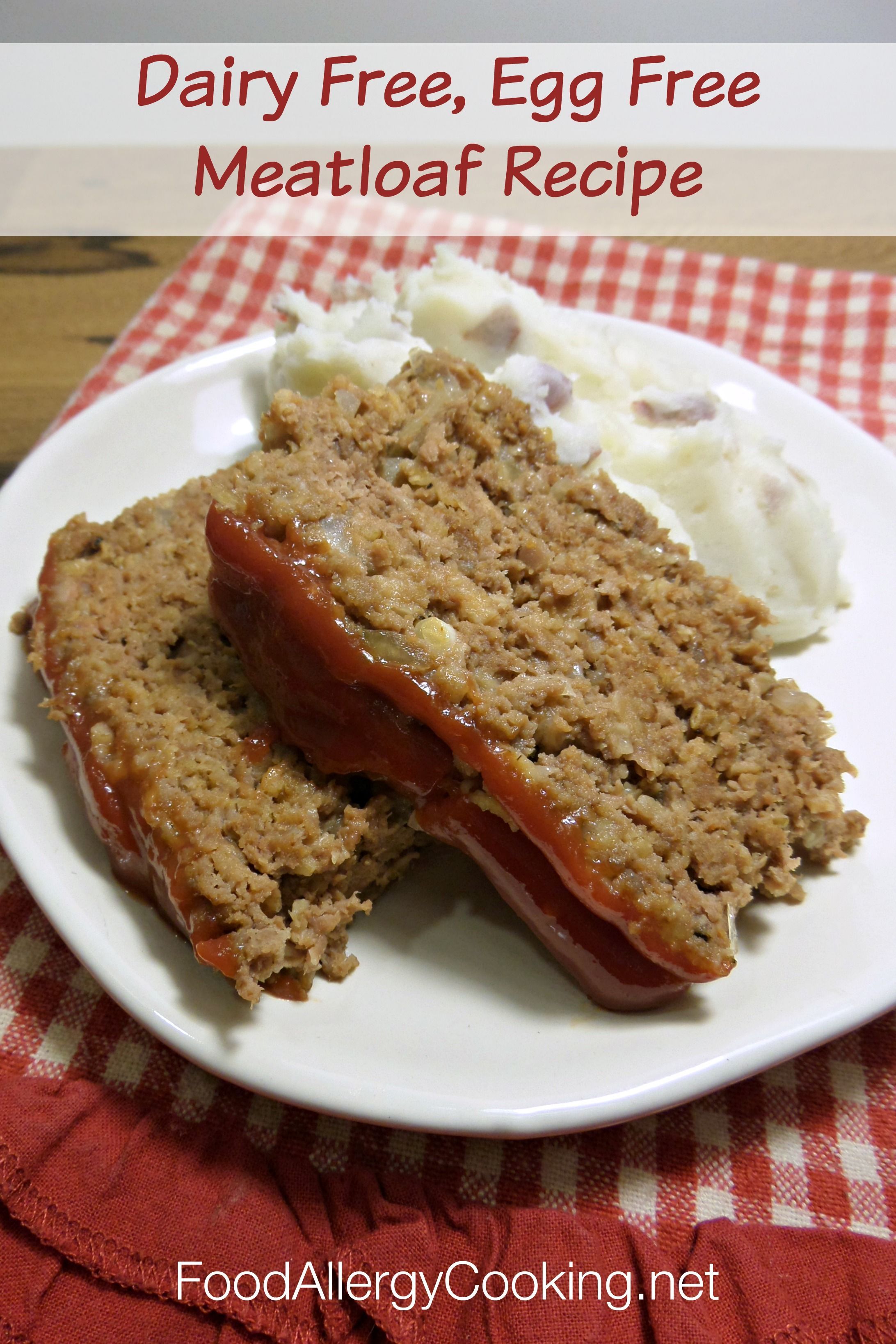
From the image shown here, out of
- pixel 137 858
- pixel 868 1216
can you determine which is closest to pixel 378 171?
pixel 137 858

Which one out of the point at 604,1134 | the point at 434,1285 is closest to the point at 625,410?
the point at 604,1134

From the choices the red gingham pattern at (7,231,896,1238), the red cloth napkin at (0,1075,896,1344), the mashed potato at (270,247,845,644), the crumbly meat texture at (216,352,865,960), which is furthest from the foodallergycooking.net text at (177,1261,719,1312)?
the mashed potato at (270,247,845,644)

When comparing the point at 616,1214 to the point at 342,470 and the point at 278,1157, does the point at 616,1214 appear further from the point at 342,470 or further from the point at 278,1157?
the point at 342,470

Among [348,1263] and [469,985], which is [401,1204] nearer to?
[348,1263]

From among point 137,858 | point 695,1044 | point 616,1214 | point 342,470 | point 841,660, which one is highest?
point 342,470

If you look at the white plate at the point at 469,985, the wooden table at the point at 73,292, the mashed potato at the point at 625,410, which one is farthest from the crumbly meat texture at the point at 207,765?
the wooden table at the point at 73,292

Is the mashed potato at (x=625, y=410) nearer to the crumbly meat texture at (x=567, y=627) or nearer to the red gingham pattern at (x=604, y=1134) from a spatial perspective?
the crumbly meat texture at (x=567, y=627)
